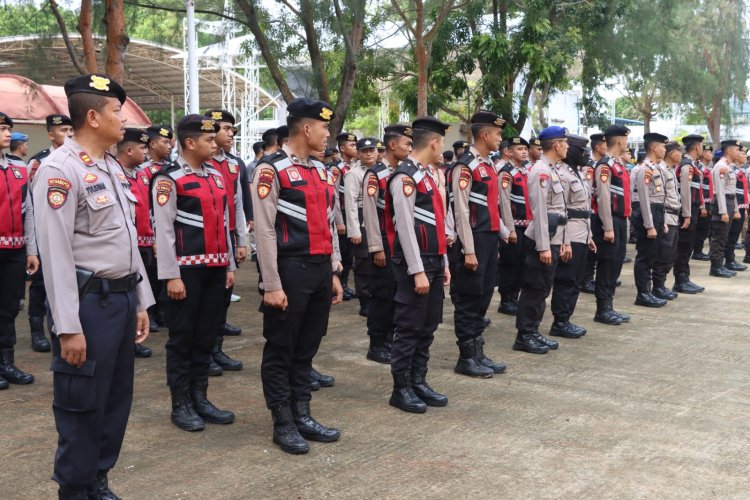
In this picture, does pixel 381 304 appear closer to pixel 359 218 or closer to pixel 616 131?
pixel 359 218

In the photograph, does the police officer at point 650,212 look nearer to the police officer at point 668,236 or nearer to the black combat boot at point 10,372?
the police officer at point 668,236

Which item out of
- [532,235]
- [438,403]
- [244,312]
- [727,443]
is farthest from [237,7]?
[727,443]

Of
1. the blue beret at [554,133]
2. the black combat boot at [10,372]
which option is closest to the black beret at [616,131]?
the blue beret at [554,133]

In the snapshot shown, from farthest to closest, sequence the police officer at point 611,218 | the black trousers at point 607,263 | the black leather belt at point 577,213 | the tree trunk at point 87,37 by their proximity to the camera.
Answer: the tree trunk at point 87,37 < the black trousers at point 607,263 < the police officer at point 611,218 < the black leather belt at point 577,213

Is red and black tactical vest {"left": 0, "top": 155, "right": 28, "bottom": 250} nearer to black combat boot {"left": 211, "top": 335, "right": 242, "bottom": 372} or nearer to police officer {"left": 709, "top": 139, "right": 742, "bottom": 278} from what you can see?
black combat boot {"left": 211, "top": 335, "right": 242, "bottom": 372}

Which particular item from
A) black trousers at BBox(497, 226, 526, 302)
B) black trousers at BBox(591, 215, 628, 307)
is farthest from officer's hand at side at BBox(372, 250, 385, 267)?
black trousers at BBox(591, 215, 628, 307)

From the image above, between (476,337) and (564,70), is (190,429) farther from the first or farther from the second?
(564,70)

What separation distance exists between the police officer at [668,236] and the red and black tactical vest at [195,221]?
21.7 feet

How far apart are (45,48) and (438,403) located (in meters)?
8.82

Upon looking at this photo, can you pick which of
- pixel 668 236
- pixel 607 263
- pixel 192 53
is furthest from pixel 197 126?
pixel 192 53

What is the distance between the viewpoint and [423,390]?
18.5 feet

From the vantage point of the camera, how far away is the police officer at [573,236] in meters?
7.96

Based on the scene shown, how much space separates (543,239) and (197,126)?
131 inches

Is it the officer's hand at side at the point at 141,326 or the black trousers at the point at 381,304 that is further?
the black trousers at the point at 381,304
